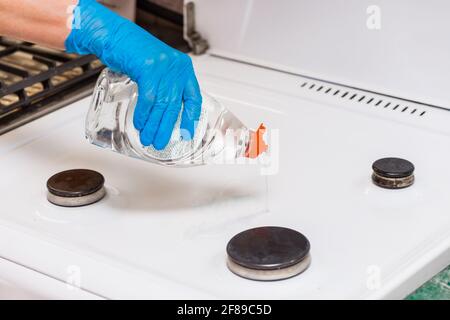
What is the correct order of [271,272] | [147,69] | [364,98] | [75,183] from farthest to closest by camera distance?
[364,98]
[75,183]
[147,69]
[271,272]

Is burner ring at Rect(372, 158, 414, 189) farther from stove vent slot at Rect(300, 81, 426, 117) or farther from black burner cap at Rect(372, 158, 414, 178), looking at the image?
stove vent slot at Rect(300, 81, 426, 117)

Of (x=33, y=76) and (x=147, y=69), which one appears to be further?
(x=33, y=76)

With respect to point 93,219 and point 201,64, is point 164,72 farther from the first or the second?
point 201,64

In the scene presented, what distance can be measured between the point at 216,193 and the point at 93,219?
197 mm

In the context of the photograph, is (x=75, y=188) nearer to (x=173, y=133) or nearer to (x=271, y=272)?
(x=173, y=133)

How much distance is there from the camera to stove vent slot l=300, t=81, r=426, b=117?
1.43m

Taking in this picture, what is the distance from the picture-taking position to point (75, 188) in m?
1.24

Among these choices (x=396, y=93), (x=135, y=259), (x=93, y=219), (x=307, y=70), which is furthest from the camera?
(x=307, y=70)

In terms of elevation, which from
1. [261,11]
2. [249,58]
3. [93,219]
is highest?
[261,11]

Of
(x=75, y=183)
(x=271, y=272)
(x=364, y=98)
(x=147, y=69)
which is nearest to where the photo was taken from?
(x=271, y=272)

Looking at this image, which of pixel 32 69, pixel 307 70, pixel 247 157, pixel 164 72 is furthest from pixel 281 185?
pixel 32 69

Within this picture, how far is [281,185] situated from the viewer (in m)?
1.27

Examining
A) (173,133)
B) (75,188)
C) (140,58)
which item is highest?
(140,58)

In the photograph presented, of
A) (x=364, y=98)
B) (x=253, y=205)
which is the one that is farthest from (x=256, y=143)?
(x=364, y=98)
